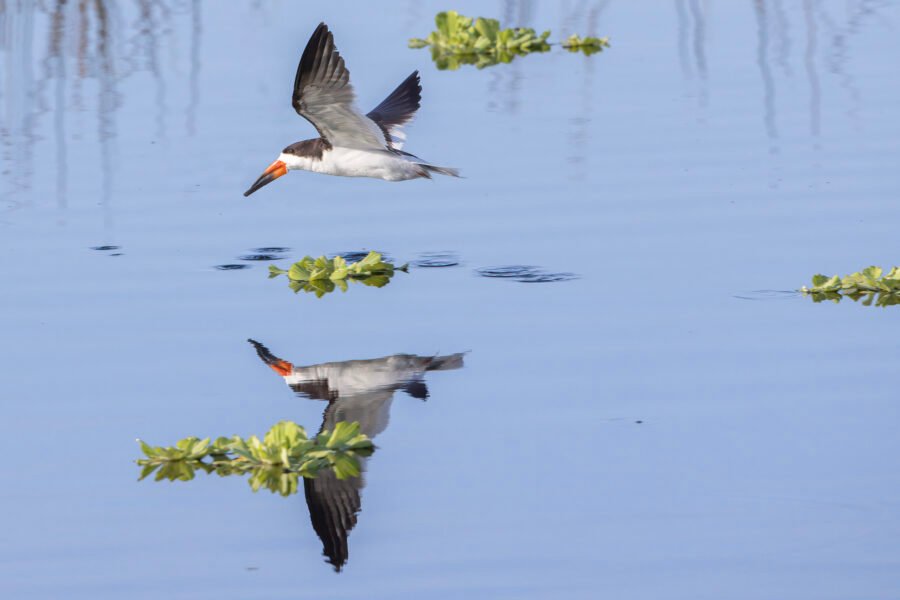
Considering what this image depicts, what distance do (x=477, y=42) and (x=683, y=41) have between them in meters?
1.82

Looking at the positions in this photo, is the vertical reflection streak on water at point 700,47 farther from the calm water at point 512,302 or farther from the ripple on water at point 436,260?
the ripple on water at point 436,260

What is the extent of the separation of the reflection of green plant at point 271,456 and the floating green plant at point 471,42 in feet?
27.0

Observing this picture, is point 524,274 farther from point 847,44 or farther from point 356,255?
point 847,44

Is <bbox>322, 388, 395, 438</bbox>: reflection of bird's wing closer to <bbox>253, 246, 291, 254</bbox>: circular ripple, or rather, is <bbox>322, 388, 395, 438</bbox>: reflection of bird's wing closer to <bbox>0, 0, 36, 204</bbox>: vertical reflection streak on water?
<bbox>253, 246, 291, 254</bbox>: circular ripple

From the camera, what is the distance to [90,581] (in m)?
5.51

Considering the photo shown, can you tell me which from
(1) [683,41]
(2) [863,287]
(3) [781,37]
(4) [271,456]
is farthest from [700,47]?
A: (4) [271,456]

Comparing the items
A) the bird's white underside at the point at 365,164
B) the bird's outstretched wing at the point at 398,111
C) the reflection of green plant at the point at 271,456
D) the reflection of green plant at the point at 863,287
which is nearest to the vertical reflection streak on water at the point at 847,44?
the bird's outstretched wing at the point at 398,111

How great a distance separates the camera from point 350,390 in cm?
730

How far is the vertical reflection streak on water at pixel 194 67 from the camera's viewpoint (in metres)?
12.4

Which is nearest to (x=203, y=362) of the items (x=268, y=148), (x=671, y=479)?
(x=671, y=479)

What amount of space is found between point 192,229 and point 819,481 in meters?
4.87

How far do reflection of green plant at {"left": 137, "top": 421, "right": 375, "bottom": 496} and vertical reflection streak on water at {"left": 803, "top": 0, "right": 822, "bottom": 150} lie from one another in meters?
5.66

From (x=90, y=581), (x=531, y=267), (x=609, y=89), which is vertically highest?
(x=609, y=89)

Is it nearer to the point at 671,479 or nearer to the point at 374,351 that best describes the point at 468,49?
the point at 374,351
